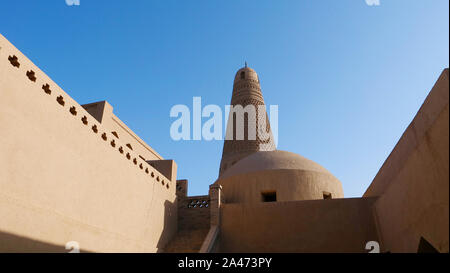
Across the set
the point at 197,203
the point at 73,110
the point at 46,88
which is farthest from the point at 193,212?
the point at 46,88

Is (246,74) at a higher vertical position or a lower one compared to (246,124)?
higher

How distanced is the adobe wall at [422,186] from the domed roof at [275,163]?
4472 millimetres

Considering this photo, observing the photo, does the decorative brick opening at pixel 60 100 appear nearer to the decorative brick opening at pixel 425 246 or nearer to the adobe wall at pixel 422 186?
the adobe wall at pixel 422 186

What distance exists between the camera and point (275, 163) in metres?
12.8

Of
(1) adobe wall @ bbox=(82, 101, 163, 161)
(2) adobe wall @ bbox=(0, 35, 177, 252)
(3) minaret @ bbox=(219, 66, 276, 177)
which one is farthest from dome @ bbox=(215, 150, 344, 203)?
(3) minaret @ bbox=(219, 66, 276, 177)

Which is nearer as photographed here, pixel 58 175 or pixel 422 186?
pixel 422 186

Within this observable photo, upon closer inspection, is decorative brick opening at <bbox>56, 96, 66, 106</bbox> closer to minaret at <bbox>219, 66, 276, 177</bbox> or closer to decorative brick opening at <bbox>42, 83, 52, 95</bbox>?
decorative brick opening at <bbox>42, 83, 52, 95</bbox>

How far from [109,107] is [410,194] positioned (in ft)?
30.1

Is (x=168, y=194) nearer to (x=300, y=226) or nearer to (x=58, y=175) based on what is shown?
(x=300, y=226)

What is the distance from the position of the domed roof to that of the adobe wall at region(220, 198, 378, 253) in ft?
8.75

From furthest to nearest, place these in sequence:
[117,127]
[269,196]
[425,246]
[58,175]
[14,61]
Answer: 1. [269,196]
2. [117,127]
3. [58,175]
4. [14,61]
5. [425,246]

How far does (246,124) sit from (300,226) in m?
11.4

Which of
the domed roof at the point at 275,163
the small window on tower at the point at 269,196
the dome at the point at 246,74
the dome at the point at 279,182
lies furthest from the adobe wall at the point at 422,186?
the dome at the point at 246,74

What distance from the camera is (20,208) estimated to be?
544cm
